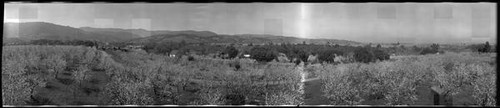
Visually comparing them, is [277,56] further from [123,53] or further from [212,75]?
[123,53]

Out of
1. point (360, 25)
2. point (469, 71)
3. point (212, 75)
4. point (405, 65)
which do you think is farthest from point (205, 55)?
point (469, 71)

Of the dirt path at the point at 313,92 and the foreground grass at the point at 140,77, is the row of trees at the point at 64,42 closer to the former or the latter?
the foreground grass at the point at 140,77

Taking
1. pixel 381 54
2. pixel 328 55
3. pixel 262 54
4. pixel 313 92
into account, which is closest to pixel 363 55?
pixel 381 54

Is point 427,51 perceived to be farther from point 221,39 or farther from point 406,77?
point 221,39

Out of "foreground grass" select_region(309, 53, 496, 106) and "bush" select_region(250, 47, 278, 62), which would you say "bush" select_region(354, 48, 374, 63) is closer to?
"foreground grass" select_region(309, 53, 496, 106)

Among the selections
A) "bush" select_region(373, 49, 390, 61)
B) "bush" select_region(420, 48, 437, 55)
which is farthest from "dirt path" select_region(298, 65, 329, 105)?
"bush" select_region(420, 48, 437, 55)

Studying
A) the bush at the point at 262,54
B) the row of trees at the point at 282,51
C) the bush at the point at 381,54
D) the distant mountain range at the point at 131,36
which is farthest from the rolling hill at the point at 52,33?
the bush at the point at 381,54

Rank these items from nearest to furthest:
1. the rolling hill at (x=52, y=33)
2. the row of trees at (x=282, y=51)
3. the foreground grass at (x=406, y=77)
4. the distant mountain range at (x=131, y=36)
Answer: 1. the rolling hill at (x=52, y=33)
2. the distant mountain range at (x=131, y=36)
3. the row of trees at (x=282, y=51)
4. the foreground grass at (x=406, y=77)
